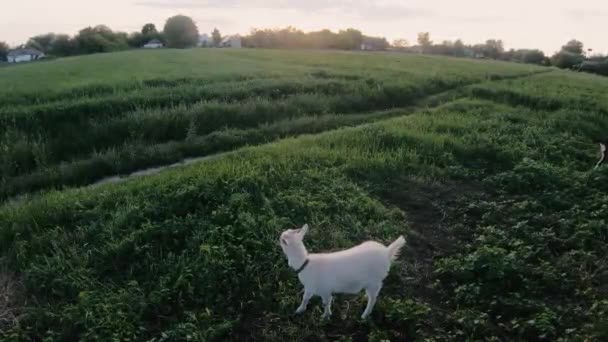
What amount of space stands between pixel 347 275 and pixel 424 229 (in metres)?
3.13

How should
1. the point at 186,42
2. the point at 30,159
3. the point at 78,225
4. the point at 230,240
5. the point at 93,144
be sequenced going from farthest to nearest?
the point at 186,42, the point at 93,144, the point at 30,159, the point at 78,225, the point at 230,240

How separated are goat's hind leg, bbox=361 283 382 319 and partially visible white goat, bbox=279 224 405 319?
0.03 m

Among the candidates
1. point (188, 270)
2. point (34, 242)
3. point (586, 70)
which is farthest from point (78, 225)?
point (586, 70)

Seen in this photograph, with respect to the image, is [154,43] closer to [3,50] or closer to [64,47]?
[64,47]

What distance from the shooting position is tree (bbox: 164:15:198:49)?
78250 mm

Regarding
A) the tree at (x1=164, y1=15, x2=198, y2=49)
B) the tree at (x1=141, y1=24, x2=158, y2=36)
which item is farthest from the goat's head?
the tree at (x1=141, y1=24, x2=158, y2=36)

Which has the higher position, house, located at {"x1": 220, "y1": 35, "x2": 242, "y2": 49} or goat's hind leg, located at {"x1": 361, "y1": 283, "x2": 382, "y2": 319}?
house, located at {"x1": 220, "y1": 35, "x2": 242, "y2": 49}

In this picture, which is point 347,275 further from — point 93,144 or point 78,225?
point 93,144

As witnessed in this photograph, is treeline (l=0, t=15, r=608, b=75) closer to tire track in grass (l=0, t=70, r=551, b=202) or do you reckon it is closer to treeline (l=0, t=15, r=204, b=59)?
treeline (l=0, t=15, r=204, b=59)

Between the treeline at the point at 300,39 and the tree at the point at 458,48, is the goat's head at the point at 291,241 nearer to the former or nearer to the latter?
the treeline at the point at 300,39

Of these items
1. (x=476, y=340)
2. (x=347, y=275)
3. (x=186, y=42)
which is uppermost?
(x=186, y=42)

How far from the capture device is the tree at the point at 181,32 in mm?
Result: 78250

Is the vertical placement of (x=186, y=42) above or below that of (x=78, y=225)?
above

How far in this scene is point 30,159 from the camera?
11.3 m
